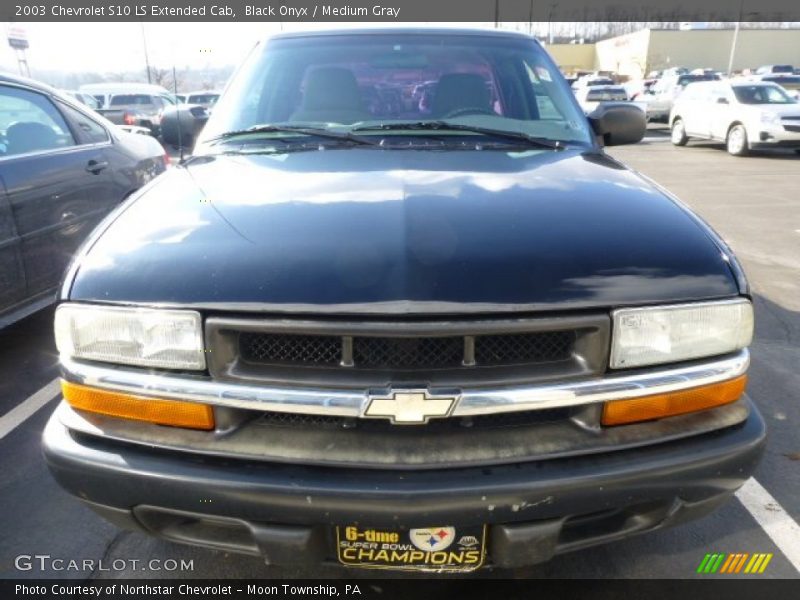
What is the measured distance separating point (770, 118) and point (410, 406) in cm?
1516

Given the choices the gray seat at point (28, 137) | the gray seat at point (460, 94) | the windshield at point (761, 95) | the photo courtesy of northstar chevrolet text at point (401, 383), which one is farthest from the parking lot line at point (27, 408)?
the windshield at point (761, 95)

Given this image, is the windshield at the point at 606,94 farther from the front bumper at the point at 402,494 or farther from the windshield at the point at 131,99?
the front bumper at the point at 402,494

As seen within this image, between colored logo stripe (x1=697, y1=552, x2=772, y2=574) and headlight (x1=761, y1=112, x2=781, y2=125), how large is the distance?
14096 mm

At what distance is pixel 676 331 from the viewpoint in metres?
1.68

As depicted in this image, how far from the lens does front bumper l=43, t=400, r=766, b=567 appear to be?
1.56 metres

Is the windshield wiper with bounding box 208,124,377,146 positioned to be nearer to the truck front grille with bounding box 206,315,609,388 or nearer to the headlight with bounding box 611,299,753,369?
the truck front grille with bounding box 206,315,609,388

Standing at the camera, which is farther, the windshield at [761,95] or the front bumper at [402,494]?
the windshield at [761,95]

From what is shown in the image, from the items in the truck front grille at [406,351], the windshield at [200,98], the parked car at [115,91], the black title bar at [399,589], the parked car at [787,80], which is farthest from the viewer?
the windshield at [200,98]

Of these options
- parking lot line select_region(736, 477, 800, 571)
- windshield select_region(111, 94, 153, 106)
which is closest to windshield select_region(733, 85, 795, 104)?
parking lot line select_region(736, 477, 800, 571)

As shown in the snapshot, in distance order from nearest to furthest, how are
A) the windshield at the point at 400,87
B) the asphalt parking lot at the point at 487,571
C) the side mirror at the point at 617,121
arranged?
the asphalt parking lot at the point at 487,571
the windshield at the point at 400,87
the side mirror at the point at 617,121

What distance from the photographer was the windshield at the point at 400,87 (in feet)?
9.44

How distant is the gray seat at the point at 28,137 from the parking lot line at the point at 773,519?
4441mm

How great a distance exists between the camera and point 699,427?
5.69ft

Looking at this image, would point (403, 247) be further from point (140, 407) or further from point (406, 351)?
point (140, 407)
